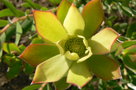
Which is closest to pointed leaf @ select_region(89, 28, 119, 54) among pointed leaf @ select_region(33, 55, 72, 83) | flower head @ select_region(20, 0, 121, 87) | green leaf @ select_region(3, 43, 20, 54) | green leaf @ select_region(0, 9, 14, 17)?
flower head @ select_region(20, 0, 121, 87)

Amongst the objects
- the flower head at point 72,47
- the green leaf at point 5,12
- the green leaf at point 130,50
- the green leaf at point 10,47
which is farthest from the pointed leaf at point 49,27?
the green leaf at point 5,12

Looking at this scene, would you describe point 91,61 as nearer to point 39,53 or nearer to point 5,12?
point 39,53

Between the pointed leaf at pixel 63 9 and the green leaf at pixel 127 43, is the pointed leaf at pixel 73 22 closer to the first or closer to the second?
the pointed leaf at pixel 63 9

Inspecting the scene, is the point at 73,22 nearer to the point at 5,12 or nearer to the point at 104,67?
the point at 104,67

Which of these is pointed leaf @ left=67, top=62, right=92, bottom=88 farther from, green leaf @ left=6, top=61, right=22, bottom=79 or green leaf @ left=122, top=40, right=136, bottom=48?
green leaf @ left=6, top=61, right=22, bottom=79

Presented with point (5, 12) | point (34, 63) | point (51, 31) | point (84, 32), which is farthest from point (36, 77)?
point (5, 12)

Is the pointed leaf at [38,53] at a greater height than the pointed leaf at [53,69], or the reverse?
the pointed leaf at [38,53]

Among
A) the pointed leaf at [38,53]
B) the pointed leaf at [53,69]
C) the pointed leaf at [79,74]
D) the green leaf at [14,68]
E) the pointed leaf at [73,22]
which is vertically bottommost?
the green leaf at [14,68]
